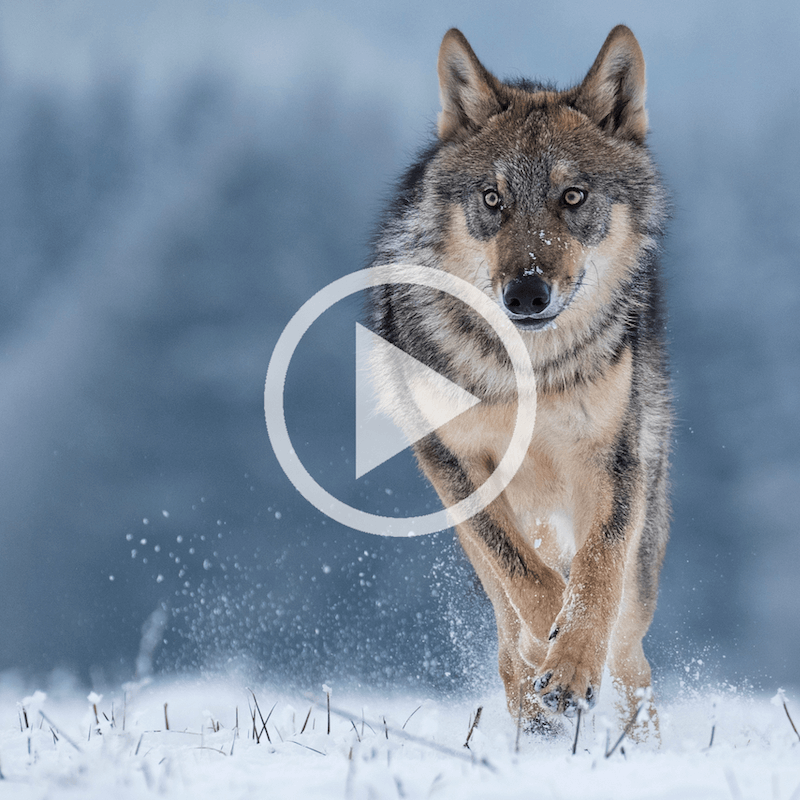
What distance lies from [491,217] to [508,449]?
4.36ft

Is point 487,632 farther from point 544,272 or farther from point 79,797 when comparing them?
point 79,797

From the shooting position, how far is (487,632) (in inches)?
227

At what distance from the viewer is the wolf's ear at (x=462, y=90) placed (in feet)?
14.4

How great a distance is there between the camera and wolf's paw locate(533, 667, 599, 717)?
3.17m

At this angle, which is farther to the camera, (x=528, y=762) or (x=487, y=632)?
(x=487, y=632)

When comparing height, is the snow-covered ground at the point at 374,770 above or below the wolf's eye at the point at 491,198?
below

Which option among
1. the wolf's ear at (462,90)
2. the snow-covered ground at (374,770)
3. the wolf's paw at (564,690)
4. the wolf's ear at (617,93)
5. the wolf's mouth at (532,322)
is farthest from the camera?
the wolf's ear at (462,90)

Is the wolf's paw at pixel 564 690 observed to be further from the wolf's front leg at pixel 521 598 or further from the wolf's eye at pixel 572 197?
the wolf's eye at pixel 572 197

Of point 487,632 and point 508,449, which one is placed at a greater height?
point 508,449

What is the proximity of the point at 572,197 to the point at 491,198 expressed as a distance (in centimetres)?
43

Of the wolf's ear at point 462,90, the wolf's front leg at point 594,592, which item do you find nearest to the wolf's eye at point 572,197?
the wolf's ear at point 462,90

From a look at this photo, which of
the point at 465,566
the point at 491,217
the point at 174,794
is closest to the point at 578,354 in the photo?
the point at 491,217

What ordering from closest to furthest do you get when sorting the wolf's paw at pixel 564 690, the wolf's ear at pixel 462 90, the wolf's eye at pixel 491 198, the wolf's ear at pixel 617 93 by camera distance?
the wolf's paw at pixel 564 690 < the wolf's eye at pixel 491 198 < the wolf's ear at pixel 617 93 < the wolf's ear at pixel 462 90

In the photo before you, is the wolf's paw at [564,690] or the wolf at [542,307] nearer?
the wolf's paw at [564,690]
